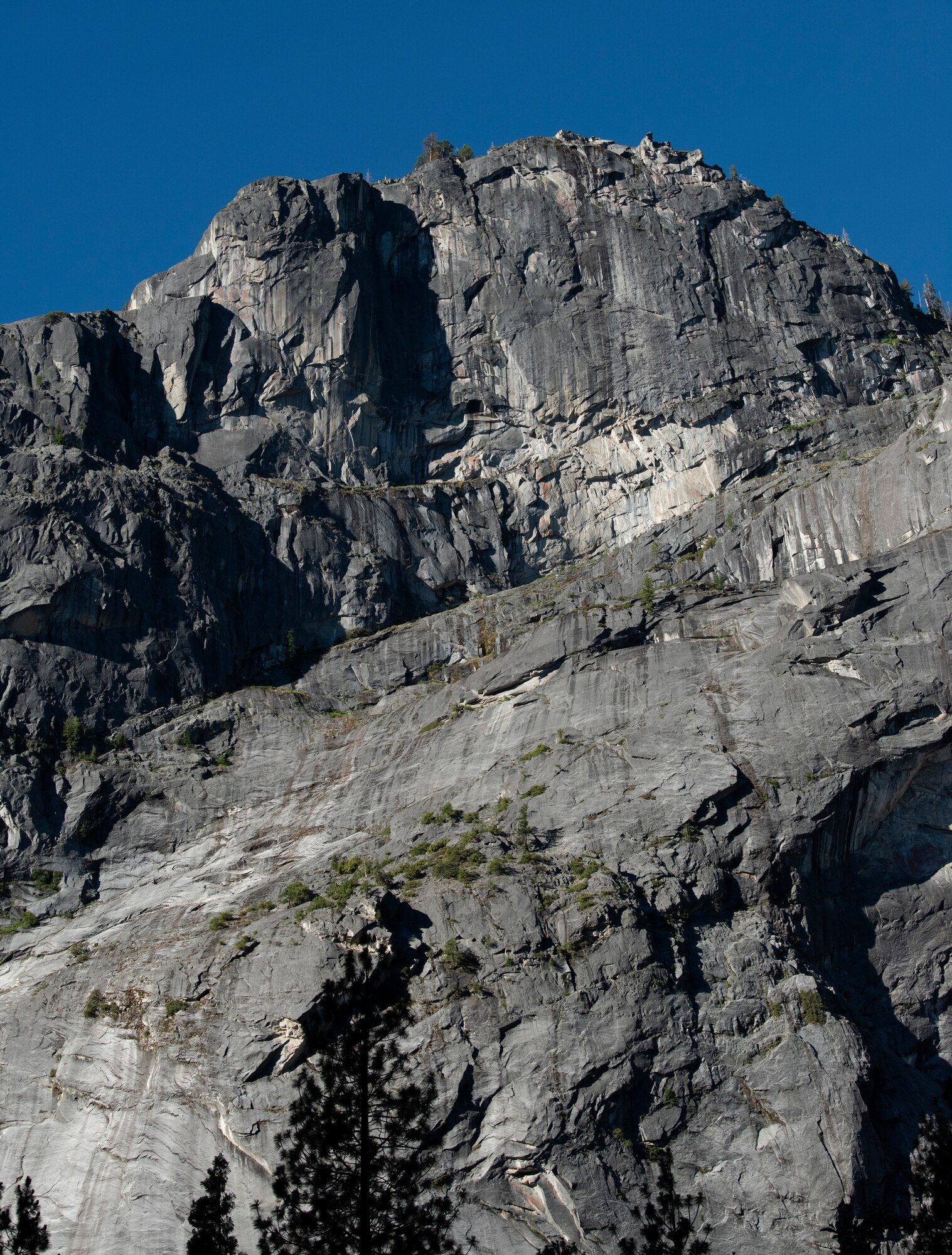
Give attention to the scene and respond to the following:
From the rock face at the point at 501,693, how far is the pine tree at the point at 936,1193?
11.2 metres

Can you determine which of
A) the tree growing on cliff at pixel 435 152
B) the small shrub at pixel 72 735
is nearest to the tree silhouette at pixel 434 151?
the tree growing on cliff at pixel 435 152

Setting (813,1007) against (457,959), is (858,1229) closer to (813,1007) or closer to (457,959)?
(813,1007)

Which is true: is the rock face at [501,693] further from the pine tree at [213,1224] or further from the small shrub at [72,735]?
the pine tree at [213,1224]

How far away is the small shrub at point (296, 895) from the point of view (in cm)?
4053

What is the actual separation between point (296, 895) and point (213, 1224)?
20.1m

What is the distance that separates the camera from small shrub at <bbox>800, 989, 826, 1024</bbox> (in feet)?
115

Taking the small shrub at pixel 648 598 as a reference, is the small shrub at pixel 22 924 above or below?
below

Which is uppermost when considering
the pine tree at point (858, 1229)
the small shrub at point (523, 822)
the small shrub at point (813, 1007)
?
the small shrub at point (523, 822)

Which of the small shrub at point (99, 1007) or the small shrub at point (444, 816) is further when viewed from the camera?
the small shrub at point (444, 816)

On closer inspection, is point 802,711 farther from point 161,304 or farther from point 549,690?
point 161,304

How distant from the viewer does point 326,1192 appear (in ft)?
67.0

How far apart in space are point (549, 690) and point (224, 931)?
51.3ft

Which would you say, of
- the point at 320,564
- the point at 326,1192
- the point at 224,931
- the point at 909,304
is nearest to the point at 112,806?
the point at 224,931

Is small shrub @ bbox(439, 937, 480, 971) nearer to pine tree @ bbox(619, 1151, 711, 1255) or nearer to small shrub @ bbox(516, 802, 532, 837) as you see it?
small shrub @ bbox(516, 802, 532, 837)
